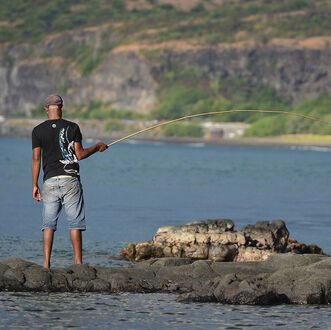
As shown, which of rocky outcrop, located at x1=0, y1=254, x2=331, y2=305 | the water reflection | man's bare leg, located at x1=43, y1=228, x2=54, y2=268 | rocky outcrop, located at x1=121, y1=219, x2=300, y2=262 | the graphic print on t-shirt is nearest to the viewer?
the water reflection

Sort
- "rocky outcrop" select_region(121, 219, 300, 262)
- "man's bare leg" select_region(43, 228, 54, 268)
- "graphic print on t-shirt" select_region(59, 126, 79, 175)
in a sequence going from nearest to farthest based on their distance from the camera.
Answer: "graphic print on t-shirt" select_region(59, 126, 79, 175) → "man's bare leg" select_region(43, 228, 54, 268) → "rocky outcrop" select_region(121, 219, 300, 262)

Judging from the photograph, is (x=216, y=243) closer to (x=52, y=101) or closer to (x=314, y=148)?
(x=52, y=101)

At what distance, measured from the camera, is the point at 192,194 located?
50125 millimetres

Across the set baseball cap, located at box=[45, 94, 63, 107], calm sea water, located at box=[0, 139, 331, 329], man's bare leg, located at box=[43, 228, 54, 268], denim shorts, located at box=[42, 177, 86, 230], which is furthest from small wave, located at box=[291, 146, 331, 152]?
baseball cap, located at box=[45, 94, 63, 107]

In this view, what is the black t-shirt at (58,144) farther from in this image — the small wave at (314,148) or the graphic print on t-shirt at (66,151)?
the small wave at (314,148)

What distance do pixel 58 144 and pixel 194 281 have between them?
9.60ft

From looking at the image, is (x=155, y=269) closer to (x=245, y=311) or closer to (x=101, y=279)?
(x=101, y=279)

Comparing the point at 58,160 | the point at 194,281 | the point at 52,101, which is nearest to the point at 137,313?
the point at 194,281

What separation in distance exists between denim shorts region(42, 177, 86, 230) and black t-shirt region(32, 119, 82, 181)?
0.42 feet

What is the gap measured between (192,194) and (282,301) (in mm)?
36612

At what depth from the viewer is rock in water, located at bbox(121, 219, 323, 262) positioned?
19.1 meters

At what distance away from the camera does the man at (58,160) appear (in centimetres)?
1366

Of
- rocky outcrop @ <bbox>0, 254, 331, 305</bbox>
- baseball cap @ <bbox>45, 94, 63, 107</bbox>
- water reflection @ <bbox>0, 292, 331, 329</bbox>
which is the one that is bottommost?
water reflection @ <bbox>0, 292, 331, 329</bbox>

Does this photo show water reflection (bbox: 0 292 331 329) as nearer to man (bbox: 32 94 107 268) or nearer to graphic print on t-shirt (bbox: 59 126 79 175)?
man (bbox: 32 94 107 268)
